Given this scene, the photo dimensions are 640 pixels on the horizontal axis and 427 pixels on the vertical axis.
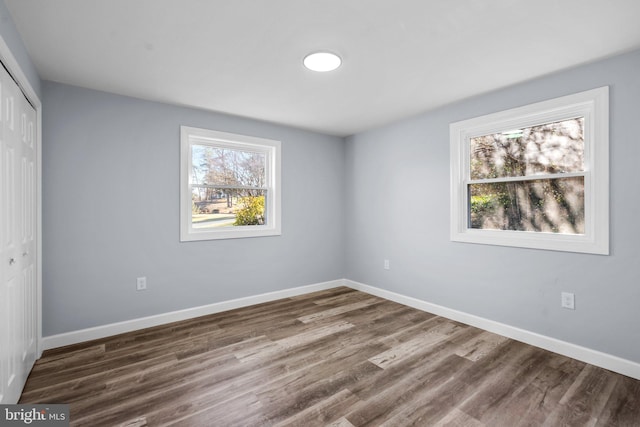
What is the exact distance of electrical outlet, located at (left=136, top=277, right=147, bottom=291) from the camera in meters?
3.21

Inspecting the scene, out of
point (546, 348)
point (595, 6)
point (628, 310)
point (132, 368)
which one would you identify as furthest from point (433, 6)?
point (132, 368)

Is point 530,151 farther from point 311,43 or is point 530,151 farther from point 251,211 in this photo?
point 251,211

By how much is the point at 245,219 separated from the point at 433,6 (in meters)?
3.08

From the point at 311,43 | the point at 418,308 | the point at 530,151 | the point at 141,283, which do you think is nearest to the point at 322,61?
the point at 311,43

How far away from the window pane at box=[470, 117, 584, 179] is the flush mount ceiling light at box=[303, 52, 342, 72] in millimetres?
1844

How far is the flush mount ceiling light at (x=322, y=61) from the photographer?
2.34m

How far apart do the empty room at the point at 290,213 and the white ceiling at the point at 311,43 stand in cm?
2

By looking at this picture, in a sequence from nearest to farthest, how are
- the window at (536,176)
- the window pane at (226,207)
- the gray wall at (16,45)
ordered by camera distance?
the gray wall at (16,45) < the window at (536,176) < the window pane at (226,207)

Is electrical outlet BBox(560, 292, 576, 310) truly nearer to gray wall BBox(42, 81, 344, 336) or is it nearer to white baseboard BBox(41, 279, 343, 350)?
white baseboard BBox(41, 279, 343, 350)

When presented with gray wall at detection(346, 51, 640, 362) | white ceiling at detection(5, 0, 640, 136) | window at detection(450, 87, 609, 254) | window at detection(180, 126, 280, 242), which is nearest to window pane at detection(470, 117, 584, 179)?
window at detection(450, 87, 609, 254)

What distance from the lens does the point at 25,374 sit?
7.23ft

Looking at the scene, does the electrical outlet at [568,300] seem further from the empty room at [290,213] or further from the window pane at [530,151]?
the window pane at [530,151]

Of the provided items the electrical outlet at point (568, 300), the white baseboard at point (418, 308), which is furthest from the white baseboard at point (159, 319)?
the electrical outlet at point (568, 300)

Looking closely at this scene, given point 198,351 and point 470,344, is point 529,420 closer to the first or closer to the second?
point 470,344
